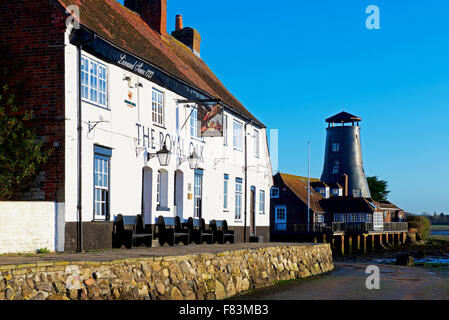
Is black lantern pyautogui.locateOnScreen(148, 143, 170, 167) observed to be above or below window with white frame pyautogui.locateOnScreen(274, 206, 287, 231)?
above

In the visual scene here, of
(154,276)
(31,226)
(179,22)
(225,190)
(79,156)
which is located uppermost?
(179,22)

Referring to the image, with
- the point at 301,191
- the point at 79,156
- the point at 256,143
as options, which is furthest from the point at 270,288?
the point at 301,191

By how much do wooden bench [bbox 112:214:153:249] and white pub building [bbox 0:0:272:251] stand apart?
0.94 ft

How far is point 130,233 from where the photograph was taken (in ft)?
56.8

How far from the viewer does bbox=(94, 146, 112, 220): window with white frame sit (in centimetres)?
1709

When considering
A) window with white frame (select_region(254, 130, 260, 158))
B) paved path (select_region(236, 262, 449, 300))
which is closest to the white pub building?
window with white frame (select_region(254, 130, 260, 158))

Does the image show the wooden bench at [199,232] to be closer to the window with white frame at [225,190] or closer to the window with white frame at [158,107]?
the window with white frame at [158,107]

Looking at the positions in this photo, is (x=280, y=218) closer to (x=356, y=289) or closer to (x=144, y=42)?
(x=144, y=42)

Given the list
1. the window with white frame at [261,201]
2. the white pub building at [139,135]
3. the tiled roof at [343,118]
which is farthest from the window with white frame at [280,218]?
the white pub building at [139,135]

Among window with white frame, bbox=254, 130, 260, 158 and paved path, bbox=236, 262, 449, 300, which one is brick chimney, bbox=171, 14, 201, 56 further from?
paved path, bbox=236, 262, 449, 300

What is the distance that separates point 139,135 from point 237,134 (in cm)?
972

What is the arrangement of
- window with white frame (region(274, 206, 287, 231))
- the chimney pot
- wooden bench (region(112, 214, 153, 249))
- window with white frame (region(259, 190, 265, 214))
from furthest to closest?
window with white frame (region(274, 206, 287, 231)), the chimney pot, window with white frame (region(259, 190, 265, 214)), wooden bench (region(112, 214, 153, 249))

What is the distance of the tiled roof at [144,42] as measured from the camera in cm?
1865
